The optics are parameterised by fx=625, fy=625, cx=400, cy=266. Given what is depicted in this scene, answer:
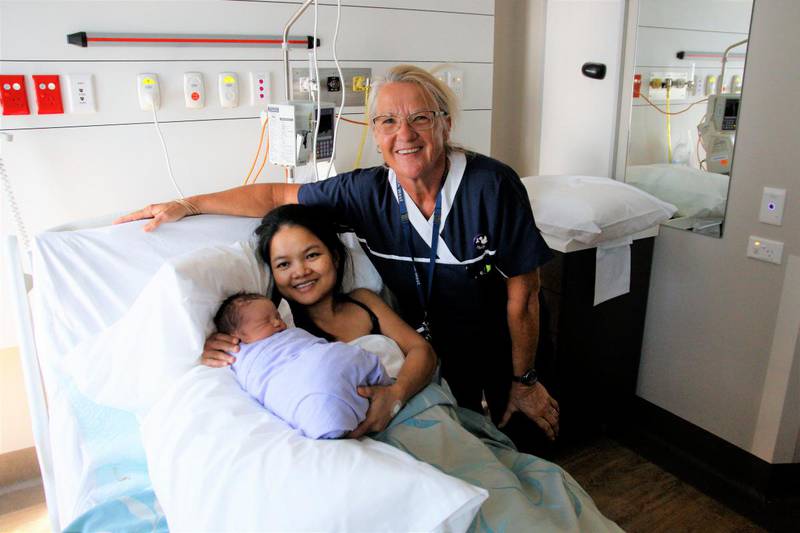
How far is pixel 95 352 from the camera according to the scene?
137 centimetres

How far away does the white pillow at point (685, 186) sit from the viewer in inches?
86.0

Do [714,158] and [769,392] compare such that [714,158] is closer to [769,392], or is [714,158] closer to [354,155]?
[769,392]

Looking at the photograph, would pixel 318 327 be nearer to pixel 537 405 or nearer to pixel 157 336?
pixel 157 336

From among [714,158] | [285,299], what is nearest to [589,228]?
[714,158]

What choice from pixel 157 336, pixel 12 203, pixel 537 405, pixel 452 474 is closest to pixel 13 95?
pixel 12 203

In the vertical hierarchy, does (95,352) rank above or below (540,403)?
above

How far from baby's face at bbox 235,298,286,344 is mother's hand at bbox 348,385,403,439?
0.27m

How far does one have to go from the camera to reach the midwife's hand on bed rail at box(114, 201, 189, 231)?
1557 millimetres

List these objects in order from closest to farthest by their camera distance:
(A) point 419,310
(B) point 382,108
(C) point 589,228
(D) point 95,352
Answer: (D) point 95,352 < (B) point 382,108 < (A) point 419,310 < (C) point 589,228

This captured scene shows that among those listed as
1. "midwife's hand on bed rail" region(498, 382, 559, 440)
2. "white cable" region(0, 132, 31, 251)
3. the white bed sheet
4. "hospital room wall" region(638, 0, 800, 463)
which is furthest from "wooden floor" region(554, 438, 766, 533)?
"white cable" region(0, 132, 31, 251)

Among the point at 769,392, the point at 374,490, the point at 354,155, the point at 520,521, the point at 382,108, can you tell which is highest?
the point at 382,108

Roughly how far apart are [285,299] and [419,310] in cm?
37

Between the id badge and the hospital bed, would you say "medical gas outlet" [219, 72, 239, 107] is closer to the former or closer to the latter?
the hospital bed

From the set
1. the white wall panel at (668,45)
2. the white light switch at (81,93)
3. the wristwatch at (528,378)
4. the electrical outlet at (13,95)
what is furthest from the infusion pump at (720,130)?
the electrical outlet at (13,95)
